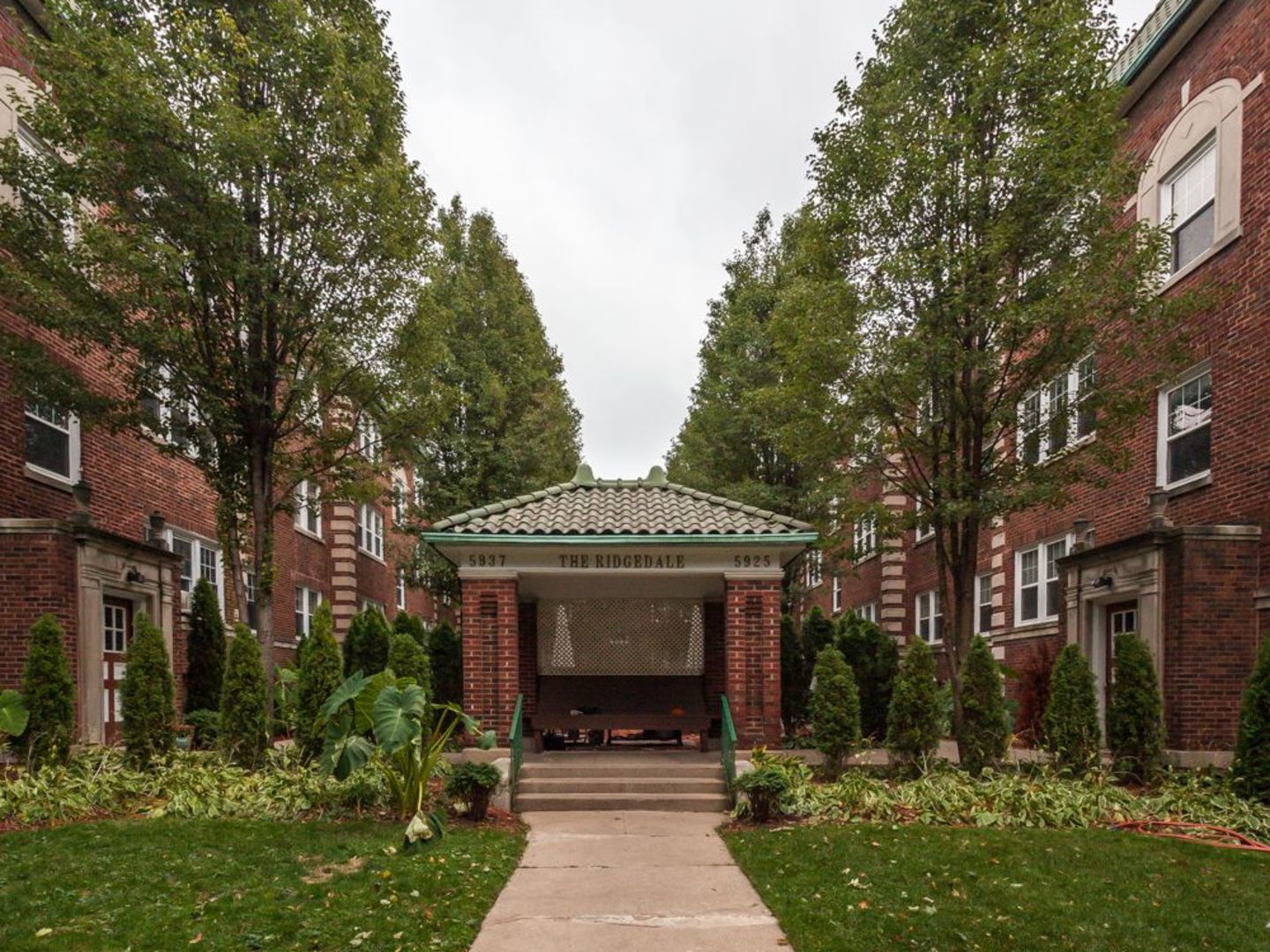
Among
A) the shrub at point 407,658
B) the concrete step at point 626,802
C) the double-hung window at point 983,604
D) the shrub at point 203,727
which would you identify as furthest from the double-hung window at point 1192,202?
the shrub at point 203,727

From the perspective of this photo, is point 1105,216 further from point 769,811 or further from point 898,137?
point 769,811

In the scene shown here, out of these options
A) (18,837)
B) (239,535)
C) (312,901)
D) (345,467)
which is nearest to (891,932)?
(312,901)

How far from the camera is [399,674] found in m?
11.9

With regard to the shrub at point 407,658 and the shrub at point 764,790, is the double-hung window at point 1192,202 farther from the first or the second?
the shrub at point 407,658

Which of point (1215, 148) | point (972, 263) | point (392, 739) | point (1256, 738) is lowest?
point (1256, 738)

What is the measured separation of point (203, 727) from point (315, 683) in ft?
12.3

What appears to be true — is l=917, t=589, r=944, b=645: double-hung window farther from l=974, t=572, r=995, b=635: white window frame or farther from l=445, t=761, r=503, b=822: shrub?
l=445, t=761, r=503, b=822: shrub

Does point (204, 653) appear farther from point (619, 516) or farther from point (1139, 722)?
point (1139, 722)

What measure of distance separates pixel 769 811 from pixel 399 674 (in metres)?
5.56

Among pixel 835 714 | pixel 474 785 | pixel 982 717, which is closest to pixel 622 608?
pixel 835 714

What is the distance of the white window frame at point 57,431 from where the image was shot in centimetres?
1266

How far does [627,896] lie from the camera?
6.93 m

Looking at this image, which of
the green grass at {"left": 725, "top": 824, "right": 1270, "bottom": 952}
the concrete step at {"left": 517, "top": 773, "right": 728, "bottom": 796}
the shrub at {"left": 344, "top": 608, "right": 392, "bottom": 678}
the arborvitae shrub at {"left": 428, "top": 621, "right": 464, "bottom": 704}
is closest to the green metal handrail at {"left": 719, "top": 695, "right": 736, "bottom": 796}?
the concrete step at {"left": 517, "top": 773, "right": 728, "bottom": 796}

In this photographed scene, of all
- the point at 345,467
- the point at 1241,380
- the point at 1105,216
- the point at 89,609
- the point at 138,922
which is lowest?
the point at 138,922
